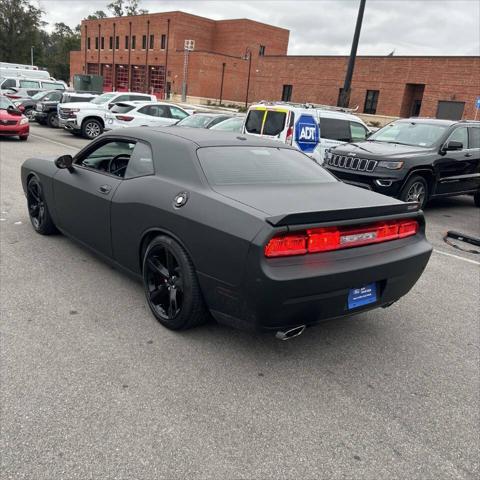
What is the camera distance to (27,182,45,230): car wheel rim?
18.4 feet

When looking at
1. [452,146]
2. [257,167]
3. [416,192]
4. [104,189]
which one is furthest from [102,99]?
[257,167]

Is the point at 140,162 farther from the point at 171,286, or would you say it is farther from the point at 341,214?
the point at 341,214

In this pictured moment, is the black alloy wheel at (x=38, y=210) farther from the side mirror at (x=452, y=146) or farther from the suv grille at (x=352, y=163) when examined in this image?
the side mirror at (x=452, y=146)

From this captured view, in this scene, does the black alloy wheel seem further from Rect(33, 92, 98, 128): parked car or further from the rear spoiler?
Rect(33, 92, 98, 128): parked car

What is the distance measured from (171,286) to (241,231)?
0.91 meters

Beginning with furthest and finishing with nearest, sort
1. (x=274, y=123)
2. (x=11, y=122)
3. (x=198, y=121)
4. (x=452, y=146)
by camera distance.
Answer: (x=11, y=122)
(x=198, y=121)
(x=274, y=123)
(x=452, y=146)

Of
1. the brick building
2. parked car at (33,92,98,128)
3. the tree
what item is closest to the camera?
parked car at (33,92,98,128)

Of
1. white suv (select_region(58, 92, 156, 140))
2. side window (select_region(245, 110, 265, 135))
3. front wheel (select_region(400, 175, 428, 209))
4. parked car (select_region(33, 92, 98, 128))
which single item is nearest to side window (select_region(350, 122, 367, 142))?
side window (select_region(245, 110, 265, 135))

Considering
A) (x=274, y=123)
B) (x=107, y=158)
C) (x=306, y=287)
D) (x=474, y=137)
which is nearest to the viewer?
(x=306, y=287)

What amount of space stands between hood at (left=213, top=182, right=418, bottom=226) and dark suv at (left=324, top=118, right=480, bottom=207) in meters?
4.53

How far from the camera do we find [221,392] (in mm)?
2941

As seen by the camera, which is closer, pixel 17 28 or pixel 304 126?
pixel 304 126

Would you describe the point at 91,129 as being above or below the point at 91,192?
below

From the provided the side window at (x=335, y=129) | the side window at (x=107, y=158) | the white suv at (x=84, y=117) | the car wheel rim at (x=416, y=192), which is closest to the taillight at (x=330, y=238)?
the side window at (x=107, y=158)
